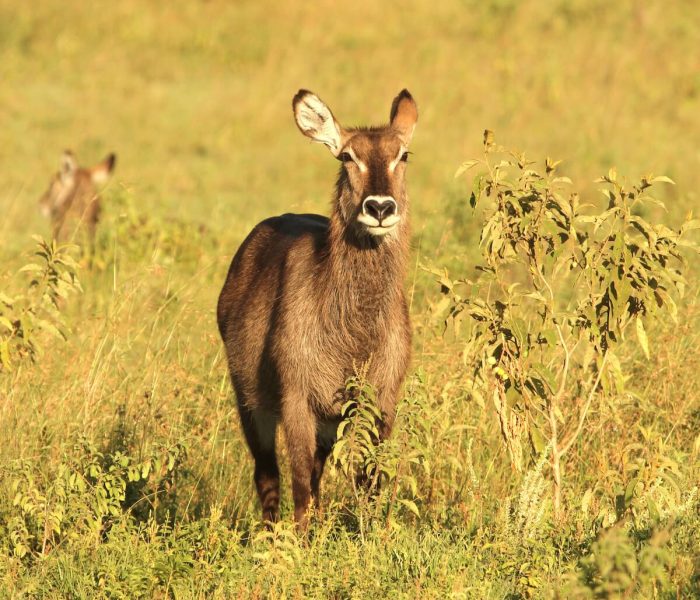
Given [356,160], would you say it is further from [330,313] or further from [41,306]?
[41,306]

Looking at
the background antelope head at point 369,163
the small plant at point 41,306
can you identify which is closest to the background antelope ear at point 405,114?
the background antelope head at point 369,163

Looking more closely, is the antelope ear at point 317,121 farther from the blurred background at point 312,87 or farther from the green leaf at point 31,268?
the blurred background at point 312,87

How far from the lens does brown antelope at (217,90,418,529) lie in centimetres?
493

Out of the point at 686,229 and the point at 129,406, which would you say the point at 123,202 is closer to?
the point at 129,406

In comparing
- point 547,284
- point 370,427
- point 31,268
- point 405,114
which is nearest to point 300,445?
point 370,427

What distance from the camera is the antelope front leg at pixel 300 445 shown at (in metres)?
4.88

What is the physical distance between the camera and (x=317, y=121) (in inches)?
211

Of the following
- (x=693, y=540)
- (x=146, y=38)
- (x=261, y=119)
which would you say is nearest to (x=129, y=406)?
(x=693, y=540)

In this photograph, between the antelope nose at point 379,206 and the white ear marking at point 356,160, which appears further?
the white ear marking at point 356,160

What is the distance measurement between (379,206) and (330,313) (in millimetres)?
529

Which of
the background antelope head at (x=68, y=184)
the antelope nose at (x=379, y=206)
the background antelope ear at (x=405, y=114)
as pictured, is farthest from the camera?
the background antelope head at (x=68, y=184)

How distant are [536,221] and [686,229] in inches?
22.2

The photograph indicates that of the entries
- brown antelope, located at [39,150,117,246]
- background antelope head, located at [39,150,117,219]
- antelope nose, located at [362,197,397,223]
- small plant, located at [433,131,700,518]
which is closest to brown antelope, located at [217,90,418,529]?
antelope nose, located at [362,197,397,223]

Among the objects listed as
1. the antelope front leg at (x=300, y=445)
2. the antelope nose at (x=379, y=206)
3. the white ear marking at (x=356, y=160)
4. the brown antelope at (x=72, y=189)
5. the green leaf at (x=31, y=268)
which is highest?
the white ear marking at (x=356, y=160)
